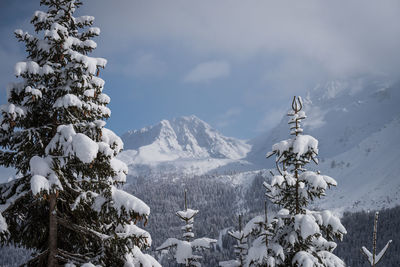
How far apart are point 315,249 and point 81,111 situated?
342 inches

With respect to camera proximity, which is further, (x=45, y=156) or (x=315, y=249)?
(x=315, y=249)

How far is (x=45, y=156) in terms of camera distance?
7.91m

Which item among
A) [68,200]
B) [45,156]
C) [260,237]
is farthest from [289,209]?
[45,156]

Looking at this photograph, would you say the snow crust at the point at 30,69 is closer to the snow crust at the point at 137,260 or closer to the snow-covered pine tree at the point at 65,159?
the snow-covered pine tree at the point at 65,159

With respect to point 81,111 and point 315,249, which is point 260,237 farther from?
point 81,111

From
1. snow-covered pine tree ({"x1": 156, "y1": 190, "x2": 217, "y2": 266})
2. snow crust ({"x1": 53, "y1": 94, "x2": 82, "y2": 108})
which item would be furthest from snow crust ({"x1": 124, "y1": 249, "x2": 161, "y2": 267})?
snow-covered pine tree ({"x1": 156, "y1": 190, "x2": 217, "y2": 266})

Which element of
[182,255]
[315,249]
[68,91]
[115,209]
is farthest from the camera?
[182,255]

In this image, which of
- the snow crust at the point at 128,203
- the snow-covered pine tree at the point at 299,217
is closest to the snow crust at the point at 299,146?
the snow-covered pine tree at the point at 299,217

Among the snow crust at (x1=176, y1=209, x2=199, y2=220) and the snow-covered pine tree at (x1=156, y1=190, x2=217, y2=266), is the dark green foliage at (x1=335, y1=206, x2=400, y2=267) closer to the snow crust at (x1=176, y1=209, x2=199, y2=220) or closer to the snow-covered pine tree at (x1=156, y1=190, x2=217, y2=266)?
the snow-covered pine tree at (x1=156, y1=190, x2=217, y2=266)

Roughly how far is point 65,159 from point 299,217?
23.1 ft

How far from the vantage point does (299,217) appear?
9.45m

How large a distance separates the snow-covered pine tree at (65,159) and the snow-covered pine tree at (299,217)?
4.35 meters

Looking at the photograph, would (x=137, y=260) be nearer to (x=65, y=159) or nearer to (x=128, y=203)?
(x=128, y=203)

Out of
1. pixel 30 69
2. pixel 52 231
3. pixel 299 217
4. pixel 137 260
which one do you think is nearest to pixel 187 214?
pixel 299 217
